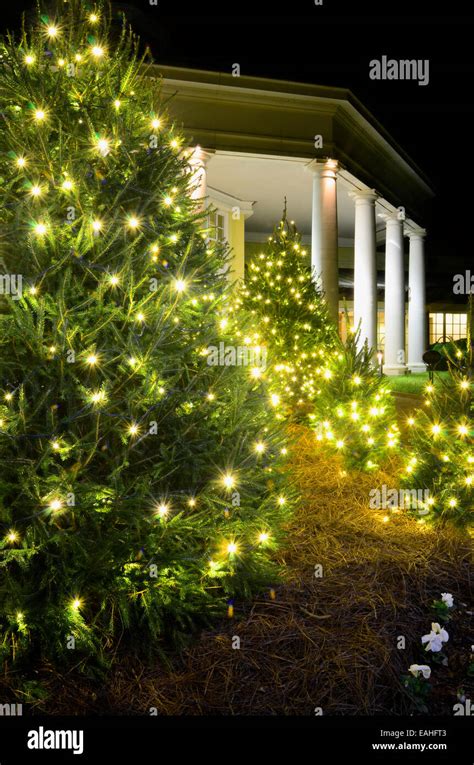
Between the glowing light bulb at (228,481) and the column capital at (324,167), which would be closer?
the glowing light bulb at (228,481)

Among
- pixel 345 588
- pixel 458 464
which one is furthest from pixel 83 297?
pixel 458 464

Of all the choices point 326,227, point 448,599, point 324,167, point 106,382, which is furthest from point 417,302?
point 106,382

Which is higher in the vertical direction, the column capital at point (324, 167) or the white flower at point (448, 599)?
the column capital at point (324, 167)

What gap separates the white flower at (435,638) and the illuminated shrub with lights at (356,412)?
3044 mm

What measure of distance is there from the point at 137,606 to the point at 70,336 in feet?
5.58

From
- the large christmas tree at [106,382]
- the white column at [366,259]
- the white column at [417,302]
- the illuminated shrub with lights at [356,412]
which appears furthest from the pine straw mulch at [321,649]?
the white column at [417,302]

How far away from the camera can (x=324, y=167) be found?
603 inches

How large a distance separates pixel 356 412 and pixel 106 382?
13.9ft

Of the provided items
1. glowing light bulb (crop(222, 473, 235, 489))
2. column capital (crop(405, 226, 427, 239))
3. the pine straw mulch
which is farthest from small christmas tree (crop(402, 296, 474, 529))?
column capital (crop(405, 226, 427, 239))

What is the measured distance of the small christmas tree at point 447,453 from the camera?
5.14 meters

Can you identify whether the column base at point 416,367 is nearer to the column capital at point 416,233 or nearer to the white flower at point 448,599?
the column capital at point 416,233

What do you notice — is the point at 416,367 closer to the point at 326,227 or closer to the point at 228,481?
the point at 326,227

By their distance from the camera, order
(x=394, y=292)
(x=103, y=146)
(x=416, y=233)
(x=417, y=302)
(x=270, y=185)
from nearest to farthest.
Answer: (x=103, y=146), (x=270, y=185), (x=394, y=292), (x=417, y=302), (x=416, y=233)

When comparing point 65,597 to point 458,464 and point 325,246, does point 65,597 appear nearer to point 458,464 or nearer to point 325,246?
point 458,464
